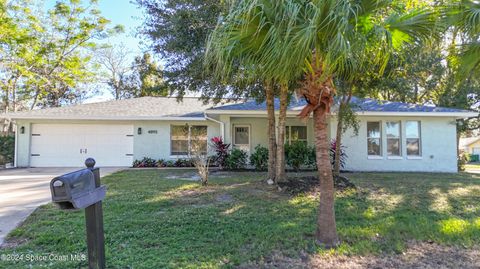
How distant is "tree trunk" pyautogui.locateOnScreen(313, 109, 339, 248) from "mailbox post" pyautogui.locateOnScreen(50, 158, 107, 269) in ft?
9.23

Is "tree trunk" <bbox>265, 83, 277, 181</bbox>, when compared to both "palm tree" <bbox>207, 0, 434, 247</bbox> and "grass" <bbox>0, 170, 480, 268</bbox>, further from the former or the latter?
"palm tree" <bbox>207, 0, 434, 247</bbox>

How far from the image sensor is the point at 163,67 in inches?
358

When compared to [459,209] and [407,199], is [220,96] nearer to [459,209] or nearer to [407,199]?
[407,199]

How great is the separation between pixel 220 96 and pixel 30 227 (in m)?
5.91

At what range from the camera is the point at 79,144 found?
15.3 m

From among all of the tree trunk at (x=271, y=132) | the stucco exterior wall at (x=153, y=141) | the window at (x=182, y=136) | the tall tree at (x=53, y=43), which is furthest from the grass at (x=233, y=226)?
the tall tree at (x=53, y=43)

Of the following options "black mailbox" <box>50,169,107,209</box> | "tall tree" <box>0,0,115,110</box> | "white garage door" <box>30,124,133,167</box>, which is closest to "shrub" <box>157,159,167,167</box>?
"white garage door" <box>30,124,133,167</box>

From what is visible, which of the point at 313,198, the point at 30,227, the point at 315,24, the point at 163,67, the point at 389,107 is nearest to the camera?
the point at 315,24

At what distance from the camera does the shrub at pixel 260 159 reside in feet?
43.0

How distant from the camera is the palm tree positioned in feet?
11.4

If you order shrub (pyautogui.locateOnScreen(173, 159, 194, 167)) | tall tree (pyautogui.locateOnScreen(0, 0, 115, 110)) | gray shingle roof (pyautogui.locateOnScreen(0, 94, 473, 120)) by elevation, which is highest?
tall tree (pyautogui.locateOnScreen(0, 0, 115, 110))

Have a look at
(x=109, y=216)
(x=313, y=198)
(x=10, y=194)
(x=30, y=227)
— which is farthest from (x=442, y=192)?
(x=10, y=194)

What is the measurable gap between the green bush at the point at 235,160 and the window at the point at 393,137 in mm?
6439

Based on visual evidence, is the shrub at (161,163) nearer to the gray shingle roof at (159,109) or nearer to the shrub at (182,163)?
the shrub at (182,163)
